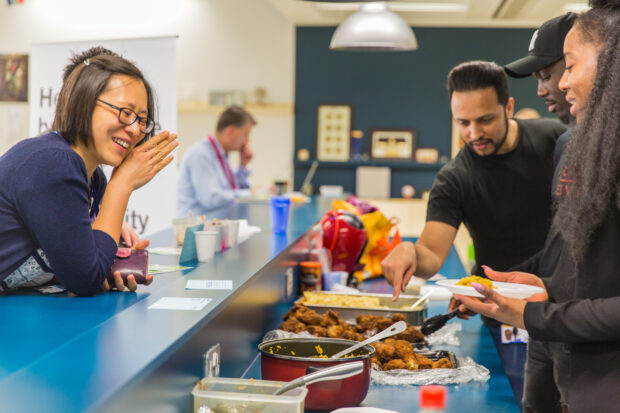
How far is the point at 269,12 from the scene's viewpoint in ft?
29.6

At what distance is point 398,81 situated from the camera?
29.6 ft

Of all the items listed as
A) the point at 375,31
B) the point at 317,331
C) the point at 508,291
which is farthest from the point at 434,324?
the point at 375,31

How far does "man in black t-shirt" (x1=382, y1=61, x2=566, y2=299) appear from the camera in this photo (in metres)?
2.79

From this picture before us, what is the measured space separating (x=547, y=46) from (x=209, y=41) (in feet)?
23.8

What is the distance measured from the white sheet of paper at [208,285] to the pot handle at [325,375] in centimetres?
51

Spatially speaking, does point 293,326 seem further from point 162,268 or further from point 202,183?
point 202,183

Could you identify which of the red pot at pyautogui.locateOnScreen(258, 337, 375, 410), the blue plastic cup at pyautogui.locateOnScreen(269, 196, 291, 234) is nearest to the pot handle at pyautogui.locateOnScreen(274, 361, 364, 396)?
the red pot at pyautogui.locateOnScreen(258, 337, 375, 410)

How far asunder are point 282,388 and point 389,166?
7798 mm

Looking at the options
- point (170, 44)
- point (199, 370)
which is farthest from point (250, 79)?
point (199, 370)

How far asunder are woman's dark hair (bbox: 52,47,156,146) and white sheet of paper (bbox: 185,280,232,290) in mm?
467

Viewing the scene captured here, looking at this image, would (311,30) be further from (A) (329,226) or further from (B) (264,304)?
(B) (264,304)

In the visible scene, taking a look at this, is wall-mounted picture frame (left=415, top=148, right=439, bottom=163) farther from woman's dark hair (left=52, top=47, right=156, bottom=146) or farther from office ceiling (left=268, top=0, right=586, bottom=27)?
woman's dark hair (left=52, top=47, right=156, bottom=146)

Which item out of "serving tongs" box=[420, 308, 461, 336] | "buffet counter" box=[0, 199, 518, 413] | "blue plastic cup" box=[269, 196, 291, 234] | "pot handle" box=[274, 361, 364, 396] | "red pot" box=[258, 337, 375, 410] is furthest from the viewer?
"blue plastic cup" box=[269, 196, 291, 234]

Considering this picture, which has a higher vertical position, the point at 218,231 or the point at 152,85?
the point at 152,85
